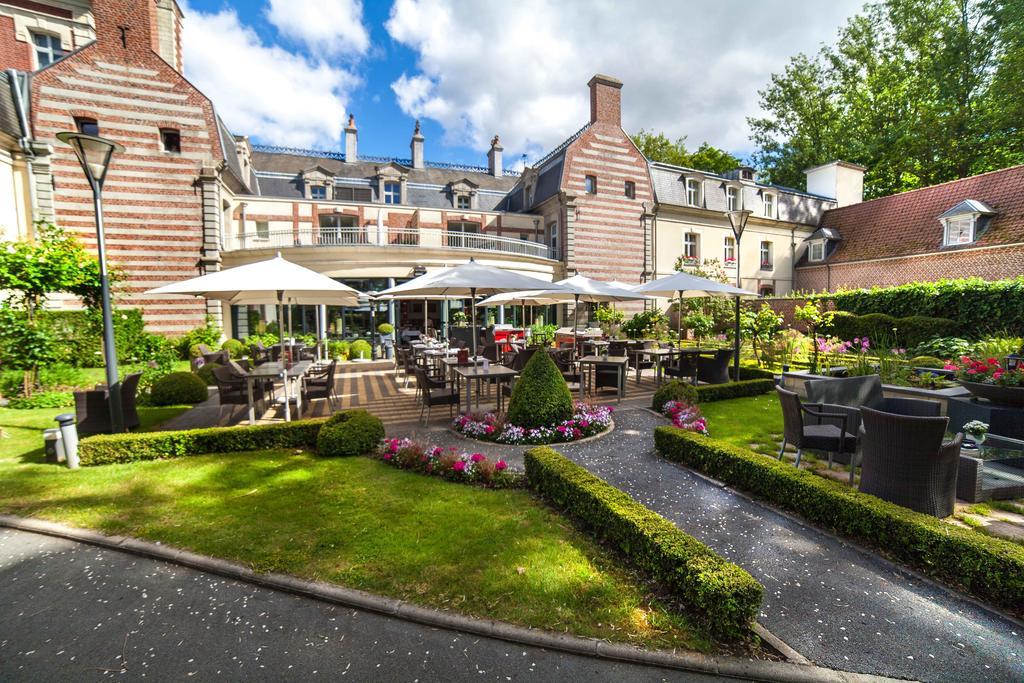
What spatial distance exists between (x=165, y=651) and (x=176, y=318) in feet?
58.0

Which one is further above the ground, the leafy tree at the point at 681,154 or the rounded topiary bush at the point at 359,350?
the leafy tree at the point at 681,154

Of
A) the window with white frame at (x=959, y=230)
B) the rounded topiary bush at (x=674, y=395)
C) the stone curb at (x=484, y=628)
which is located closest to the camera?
the stone curb at (x=484, y=628)

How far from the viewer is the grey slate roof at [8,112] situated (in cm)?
1439

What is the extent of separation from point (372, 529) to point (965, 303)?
1924cm

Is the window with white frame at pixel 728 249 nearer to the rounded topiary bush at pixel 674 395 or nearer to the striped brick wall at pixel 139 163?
the rounded topiary bush at pixel 674 395

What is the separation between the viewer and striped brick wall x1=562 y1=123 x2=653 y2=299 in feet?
72.8

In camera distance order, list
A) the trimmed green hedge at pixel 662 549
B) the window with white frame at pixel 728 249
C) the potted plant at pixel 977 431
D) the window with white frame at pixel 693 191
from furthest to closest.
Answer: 1. the window with white frame at pixel 728 249
2. the window with white frame at pixel 693 191
3. the potted plant at pixel 977 431
4. the trimmed green hedge at pixel 662 549

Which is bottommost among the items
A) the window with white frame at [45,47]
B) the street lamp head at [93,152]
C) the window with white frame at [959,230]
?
the street lamp head at [93,152]

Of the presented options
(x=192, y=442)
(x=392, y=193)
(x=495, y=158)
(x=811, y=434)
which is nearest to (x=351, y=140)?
(x=392, y=193)

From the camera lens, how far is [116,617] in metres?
3.09

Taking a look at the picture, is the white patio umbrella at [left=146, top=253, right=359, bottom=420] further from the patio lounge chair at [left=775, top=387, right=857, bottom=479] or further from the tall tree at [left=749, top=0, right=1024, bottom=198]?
the tall tree at [left=749, top=0, right=1024, bottom=198]

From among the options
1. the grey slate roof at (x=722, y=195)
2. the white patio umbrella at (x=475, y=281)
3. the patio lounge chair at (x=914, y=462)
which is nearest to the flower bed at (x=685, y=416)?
the patio lounge chair at (x=914, y=462)

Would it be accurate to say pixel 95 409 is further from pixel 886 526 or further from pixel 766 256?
pixel 766 256

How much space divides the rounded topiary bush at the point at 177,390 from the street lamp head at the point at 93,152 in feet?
15.3
